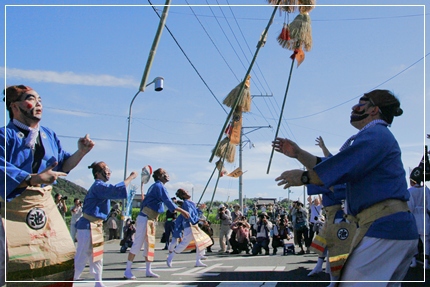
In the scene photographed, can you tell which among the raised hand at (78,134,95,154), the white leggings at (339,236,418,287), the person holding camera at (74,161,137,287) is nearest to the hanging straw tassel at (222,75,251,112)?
the raised hand at (78,134,95,154)

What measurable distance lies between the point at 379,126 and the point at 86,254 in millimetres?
3669

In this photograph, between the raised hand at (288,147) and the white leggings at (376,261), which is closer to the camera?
the white leggings at (376,261)

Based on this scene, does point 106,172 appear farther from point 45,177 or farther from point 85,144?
point 45,177

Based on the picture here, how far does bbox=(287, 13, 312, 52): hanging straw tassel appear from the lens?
11.4 ft

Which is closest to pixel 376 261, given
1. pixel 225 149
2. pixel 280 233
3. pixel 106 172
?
pixel 225 149

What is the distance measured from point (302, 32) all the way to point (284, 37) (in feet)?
0.58

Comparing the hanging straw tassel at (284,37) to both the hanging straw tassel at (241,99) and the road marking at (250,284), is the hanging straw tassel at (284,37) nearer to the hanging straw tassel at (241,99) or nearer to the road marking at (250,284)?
the hanging straw tassel at (241,99)

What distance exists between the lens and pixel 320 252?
6.05 m

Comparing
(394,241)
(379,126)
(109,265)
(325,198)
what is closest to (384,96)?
(379,126)

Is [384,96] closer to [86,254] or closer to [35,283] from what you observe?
[35,283]

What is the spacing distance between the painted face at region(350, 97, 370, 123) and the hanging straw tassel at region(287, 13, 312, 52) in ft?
2.47

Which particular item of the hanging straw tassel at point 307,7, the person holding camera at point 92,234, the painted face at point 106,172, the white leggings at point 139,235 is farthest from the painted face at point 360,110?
the white leggings at point 139,235

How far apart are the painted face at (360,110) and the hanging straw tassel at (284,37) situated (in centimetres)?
88

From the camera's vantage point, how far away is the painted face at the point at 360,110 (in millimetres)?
2857
